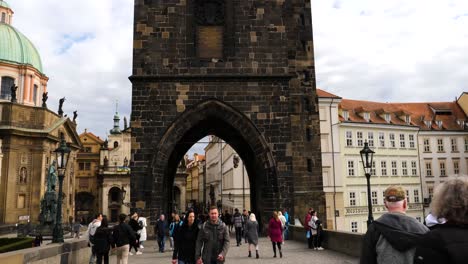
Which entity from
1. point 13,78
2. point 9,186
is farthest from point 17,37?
point 9,186

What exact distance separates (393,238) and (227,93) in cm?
1570

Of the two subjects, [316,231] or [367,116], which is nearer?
[316,231]

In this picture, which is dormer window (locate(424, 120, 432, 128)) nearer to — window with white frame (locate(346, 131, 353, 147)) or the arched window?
window with white frame (locate(346, 131, 353, 147))

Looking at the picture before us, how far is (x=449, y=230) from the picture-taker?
2.10m

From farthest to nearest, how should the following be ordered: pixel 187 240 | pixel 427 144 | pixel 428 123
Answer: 1. pixel 428 123
2. pixel 427 144
3. pixel 187 240

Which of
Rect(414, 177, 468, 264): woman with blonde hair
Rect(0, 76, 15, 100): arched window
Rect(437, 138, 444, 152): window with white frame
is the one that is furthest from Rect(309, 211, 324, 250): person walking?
Rect(437, 138, 444, 152): window with white frame

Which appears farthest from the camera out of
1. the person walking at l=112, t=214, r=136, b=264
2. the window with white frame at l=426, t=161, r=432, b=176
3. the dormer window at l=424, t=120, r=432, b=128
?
the dormer window at l=424, t=120, r=432, b=128

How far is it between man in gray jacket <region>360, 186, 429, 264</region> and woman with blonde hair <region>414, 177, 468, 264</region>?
0.38m

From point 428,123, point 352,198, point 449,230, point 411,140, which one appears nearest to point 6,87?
point 352,198

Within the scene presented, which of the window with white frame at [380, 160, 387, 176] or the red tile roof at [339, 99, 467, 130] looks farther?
the red tile roof at [339, 99, 467, 130]

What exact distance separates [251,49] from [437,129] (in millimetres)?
33895

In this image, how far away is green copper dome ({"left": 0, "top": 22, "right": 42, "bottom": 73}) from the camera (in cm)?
4038

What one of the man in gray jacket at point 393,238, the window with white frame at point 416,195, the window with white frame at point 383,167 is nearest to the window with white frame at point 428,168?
the window with white frame at point 416,195

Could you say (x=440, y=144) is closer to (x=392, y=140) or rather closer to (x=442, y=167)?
(x=442, y=167)
